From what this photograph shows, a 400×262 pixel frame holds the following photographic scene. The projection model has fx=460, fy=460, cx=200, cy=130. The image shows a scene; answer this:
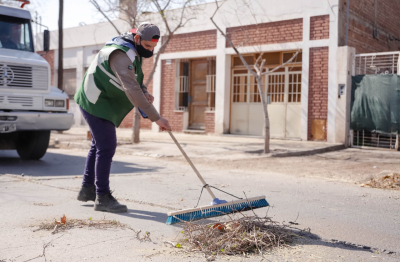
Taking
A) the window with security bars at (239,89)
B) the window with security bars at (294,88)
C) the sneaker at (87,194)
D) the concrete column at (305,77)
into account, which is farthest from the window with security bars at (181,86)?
the sneaker at (87,194)

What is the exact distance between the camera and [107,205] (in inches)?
181

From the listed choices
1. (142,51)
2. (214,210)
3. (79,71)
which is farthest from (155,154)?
(79,71)

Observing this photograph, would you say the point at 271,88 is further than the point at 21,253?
Yes

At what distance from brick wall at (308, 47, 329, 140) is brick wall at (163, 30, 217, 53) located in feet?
12.8

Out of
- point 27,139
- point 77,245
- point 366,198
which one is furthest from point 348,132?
point 77,245

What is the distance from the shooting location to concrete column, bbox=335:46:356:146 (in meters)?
13.1

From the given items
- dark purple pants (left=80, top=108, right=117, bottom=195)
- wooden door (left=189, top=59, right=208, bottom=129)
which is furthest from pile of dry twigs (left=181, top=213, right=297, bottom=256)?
wooden door (left=189, top=59, right=208, bottom=129)

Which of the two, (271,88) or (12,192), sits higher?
(271,88)

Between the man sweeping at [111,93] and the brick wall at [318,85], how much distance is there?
33.0ft

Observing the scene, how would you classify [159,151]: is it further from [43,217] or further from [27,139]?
[43,217]

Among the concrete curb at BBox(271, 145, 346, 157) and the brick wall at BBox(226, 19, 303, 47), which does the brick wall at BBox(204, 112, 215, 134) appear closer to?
the brick wall at BBox(226, 19, 303, 47)

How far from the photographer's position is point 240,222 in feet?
11.7

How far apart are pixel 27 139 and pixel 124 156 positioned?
2480 millimetres

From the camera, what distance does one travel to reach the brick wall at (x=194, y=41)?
16406 mm
